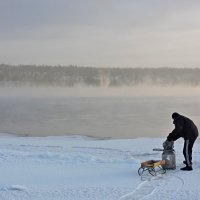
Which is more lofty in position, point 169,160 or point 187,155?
point 187,155

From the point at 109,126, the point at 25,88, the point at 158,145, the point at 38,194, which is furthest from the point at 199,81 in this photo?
the point at 38,194

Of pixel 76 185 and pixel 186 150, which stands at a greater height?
pixel 186 150

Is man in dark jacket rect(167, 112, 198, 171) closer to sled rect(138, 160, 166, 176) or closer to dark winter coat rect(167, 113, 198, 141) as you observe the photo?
dark winter coat rect(167, 113, 198, 141)

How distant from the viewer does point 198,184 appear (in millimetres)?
7449

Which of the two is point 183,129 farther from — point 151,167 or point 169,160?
point 151,167

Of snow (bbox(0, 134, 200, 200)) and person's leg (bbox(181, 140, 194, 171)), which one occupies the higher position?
person's leg (bbox(181, 140, 194, 171))

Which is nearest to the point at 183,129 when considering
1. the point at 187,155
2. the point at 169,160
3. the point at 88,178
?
the point at 187,155

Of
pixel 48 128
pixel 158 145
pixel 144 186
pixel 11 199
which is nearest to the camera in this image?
pixel 11 199

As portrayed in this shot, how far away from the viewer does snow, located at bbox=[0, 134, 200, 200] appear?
696 centimetres

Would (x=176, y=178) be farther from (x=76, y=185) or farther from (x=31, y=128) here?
(x=31, y=128)

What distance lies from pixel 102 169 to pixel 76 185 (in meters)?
1.39

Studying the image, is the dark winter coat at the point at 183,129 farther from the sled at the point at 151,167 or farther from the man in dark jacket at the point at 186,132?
the sled at the point at 151,167

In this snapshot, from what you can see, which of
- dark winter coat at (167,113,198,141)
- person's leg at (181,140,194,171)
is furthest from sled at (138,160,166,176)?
dark winter coat at (167,113,198,141)

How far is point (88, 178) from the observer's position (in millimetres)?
8133
